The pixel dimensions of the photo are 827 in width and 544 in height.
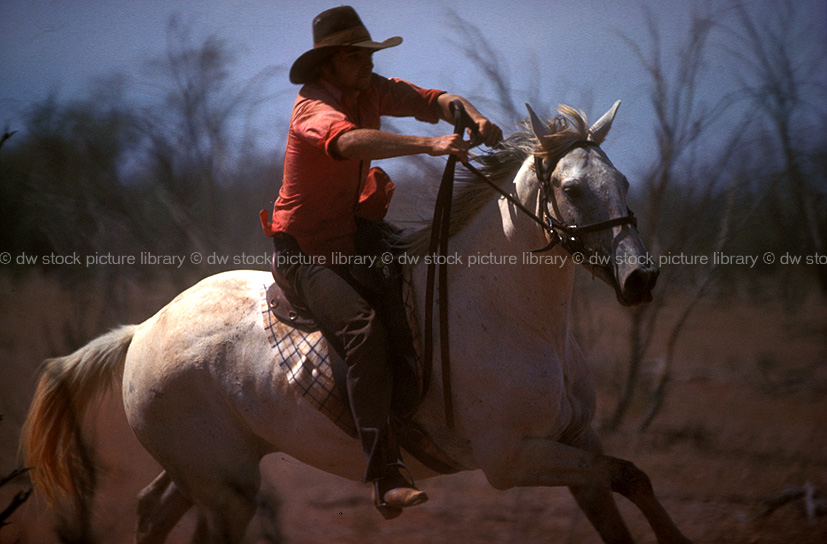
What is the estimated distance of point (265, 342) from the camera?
3.47 m

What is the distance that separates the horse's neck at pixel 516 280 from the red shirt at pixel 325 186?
0.58 meters

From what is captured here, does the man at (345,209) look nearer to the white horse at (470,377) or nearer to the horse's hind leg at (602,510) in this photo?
the white horse at (470,377)

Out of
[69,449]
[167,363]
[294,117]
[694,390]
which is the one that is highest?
[294,117]

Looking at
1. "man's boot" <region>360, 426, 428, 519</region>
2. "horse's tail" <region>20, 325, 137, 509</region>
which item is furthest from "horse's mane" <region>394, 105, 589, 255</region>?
"horse's tail" <region>20, 325, 137, 509</region>

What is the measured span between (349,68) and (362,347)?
127 cm

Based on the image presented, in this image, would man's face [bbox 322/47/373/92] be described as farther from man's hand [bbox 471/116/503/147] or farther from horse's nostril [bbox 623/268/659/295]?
horse's nostril [bbox 623/268/659/295]

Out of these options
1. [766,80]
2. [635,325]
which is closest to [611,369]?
[635,325]

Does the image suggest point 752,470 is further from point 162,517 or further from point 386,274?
point 162,517

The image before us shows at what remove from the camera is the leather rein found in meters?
2.84

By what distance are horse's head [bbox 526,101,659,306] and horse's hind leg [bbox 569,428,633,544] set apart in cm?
86

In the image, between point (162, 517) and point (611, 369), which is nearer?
point (162, 517)

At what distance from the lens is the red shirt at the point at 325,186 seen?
3129 mm

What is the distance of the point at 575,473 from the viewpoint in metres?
2.85

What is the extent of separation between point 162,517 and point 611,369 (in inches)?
259
